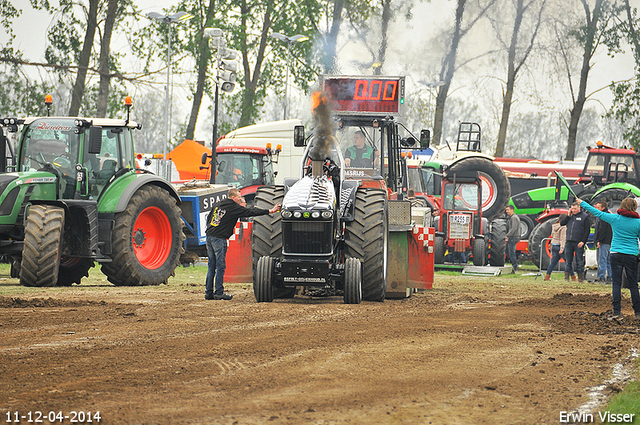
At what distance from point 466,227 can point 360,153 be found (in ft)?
30.4

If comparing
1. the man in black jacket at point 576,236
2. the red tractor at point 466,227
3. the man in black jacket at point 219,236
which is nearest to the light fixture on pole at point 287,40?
the red tractor at point 466,227

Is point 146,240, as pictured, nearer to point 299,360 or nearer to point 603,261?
point 299,360

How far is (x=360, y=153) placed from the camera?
12984 millimetres

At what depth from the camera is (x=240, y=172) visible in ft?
70.6

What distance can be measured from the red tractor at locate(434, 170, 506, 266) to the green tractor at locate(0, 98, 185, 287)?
894 centimetres

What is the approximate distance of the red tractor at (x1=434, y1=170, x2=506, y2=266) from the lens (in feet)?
70.4

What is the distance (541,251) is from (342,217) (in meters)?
12.4

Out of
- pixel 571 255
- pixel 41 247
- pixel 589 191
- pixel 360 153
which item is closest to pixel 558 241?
pixel 571 255

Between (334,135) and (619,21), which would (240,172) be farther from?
(619,21)

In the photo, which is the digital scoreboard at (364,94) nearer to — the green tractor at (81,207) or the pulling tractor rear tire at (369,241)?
the pulling tractor rear tire at (369,241)

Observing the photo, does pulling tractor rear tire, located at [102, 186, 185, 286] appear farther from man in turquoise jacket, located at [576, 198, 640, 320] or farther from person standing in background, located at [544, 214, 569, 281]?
person standing in background, located at [544, 214, 569, 281]

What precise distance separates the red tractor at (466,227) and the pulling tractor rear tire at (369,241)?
9769 mm

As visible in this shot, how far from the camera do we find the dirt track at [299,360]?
529cm

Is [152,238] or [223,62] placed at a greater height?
[223,62]
